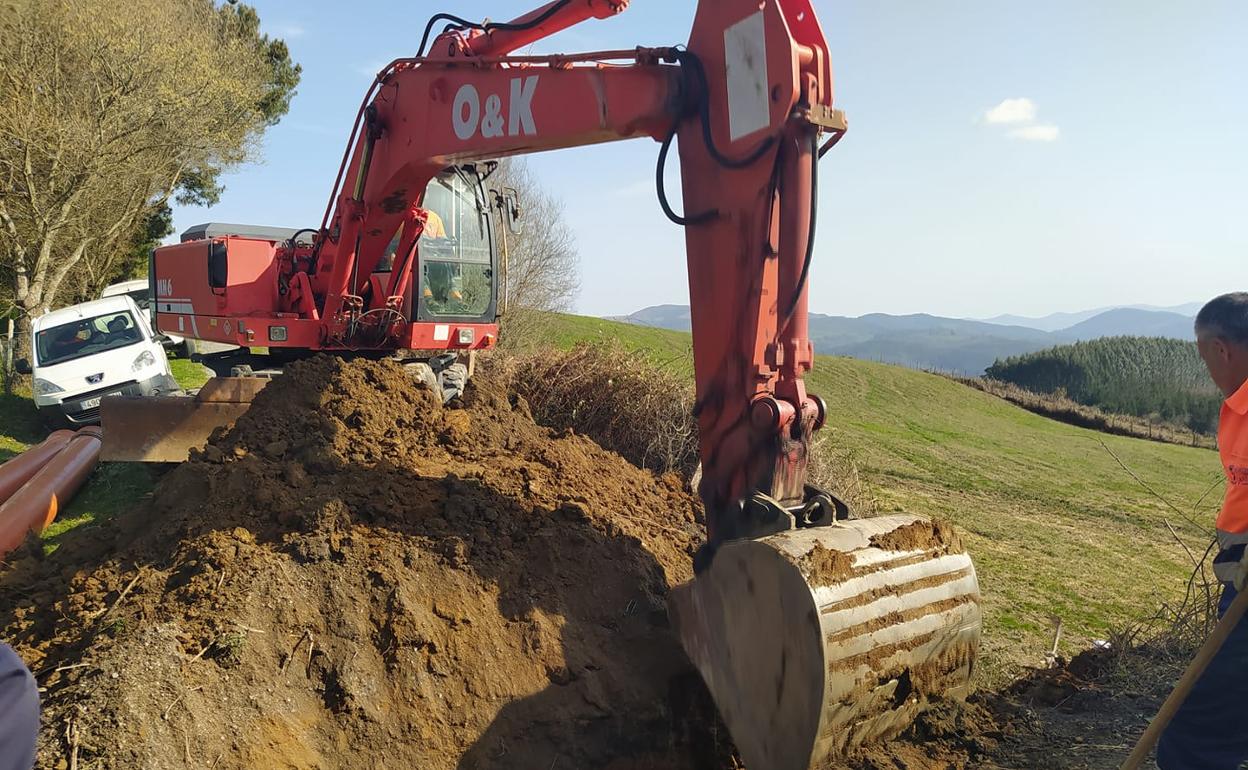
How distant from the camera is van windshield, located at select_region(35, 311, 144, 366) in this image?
39.0 feet

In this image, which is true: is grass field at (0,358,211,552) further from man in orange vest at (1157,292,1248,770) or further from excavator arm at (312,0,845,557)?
man in orange vest at (1157,292,1248,770)

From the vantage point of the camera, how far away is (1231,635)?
3.02 metres

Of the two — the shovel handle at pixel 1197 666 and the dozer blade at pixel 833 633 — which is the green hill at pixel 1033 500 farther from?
the shovel handle at pixel 1197 666

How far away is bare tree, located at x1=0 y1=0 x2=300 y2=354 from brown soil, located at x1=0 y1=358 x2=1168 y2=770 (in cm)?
1670

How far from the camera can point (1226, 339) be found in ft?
10.1

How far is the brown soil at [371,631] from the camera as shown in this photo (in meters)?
3.25

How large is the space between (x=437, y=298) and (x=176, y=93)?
16243 mm

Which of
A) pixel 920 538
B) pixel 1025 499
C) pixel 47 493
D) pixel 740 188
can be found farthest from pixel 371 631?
pixel 1025 499

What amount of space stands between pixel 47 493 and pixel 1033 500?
12.8m

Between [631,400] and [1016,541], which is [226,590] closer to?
[631,400]

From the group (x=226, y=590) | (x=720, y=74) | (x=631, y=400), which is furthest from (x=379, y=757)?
(x=631, y=400)

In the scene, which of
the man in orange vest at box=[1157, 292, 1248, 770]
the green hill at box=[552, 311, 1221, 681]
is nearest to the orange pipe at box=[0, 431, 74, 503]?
the green hill at box=[552, 311, 1221, 681]

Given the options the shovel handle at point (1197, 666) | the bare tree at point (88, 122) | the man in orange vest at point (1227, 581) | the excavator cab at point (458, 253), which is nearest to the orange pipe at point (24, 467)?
the excavator cab at point (458, 253)

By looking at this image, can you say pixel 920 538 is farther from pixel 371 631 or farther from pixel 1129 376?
pixel 1129 376
